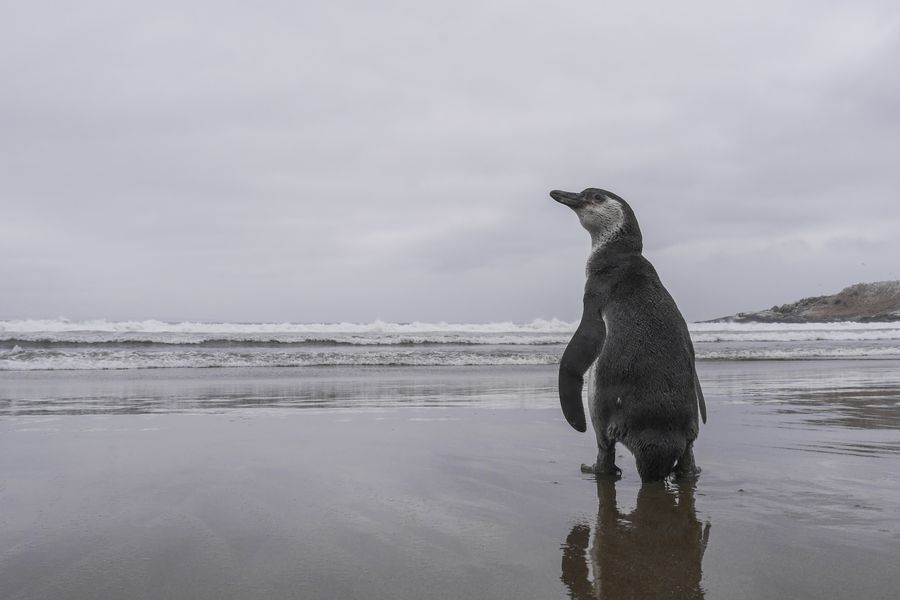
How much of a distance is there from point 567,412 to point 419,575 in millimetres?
1865

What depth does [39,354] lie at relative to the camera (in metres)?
18.3

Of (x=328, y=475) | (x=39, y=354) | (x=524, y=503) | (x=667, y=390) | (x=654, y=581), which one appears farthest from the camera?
(x=39, y=354)

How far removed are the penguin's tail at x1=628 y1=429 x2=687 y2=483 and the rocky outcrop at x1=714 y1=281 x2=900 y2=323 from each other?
161 ft

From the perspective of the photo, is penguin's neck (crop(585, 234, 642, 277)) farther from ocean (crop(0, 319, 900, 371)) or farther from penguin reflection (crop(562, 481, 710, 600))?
ocean (crop(0, 319, 900, 371))

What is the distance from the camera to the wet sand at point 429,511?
7.13 feet

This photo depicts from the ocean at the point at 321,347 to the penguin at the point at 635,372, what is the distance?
13.9 m

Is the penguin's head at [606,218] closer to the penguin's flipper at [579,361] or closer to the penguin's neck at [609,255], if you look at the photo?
the penguin's neck at [609,255]

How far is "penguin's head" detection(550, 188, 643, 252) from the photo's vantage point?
14.1 feet

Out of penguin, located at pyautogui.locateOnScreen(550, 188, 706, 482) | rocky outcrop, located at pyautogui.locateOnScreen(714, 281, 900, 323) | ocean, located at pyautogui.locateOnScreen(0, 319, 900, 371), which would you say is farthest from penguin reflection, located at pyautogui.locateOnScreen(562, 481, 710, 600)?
rocky outcrop, located at pyautogui.locateOnScreen(714, 281, 900, 323)

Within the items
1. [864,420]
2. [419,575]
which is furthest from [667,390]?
[864,420]

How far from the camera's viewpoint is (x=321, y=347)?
81.7ft

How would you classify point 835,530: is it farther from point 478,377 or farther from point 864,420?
point 478,377

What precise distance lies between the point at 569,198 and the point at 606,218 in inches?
14.9

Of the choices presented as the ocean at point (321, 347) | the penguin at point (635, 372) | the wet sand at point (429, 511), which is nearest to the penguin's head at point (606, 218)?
the penguin at point (635, 372)
